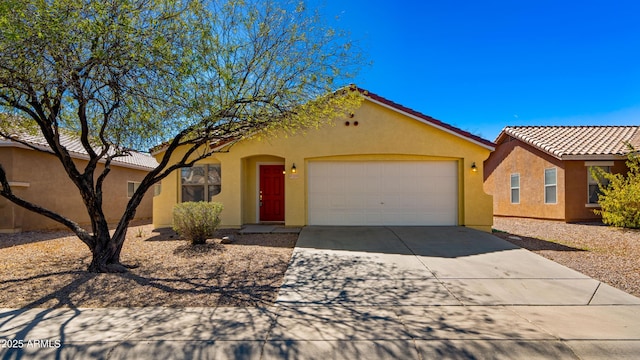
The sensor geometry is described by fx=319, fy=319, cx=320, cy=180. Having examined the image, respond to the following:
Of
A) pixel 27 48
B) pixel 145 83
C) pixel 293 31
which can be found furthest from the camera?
pixel 293 31

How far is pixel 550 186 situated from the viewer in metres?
14.1

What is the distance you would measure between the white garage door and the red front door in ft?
4.84

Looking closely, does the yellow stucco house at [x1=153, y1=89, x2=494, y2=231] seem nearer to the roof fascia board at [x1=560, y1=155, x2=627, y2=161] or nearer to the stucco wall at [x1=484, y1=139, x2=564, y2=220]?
the roof fascia board at [x1=560, y1=155, x2=627, y2=161]

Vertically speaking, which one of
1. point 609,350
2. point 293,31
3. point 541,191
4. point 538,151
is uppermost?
point 293,31

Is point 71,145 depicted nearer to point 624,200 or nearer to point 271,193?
point 271,193

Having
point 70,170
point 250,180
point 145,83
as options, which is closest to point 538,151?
point 250,180

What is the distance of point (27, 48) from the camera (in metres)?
4.72

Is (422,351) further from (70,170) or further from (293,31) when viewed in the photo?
(70,170)

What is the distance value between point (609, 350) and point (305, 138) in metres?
8.94

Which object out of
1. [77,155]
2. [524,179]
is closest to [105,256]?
[77,155]

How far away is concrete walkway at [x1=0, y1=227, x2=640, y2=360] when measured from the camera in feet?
11.0

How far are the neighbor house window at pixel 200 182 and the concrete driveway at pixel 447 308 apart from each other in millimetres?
5515

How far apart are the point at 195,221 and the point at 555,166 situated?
14.5 metres

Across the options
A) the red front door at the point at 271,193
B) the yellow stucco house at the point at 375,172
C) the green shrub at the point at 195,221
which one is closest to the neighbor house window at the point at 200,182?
the yellow stucco house at the point at 375,172
